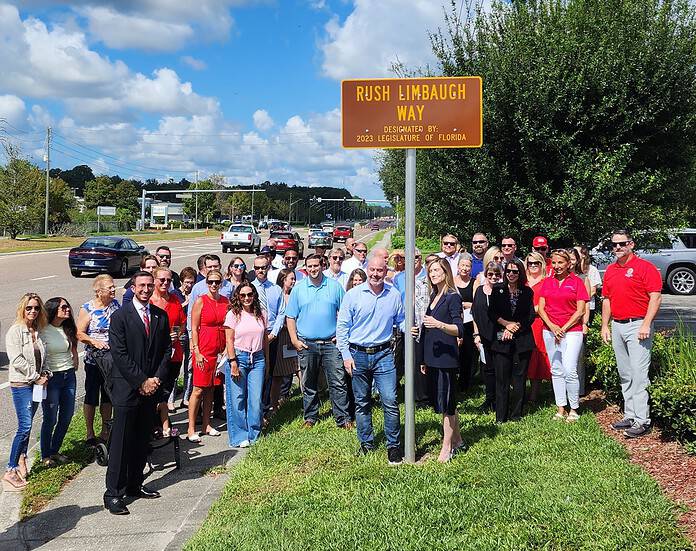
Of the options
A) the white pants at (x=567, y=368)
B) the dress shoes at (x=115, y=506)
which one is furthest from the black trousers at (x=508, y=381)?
the dress shoes at (x=115, y=506)

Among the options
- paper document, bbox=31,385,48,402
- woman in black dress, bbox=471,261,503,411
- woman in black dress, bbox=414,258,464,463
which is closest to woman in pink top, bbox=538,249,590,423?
woman in black dress, bbox=471,261,503,411

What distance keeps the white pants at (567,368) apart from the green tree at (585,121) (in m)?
3.21

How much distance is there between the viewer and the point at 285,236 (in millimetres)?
40156

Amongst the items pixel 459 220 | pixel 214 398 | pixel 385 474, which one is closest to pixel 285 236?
pixel 459 220

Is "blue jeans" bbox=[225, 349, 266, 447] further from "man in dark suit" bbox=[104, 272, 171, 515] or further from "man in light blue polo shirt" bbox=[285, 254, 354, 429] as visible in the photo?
"man in dark suit" bbox=[104, 272, 171, 515]

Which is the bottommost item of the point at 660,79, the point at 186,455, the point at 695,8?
the point at 186,455

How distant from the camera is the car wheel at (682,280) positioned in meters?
18.8

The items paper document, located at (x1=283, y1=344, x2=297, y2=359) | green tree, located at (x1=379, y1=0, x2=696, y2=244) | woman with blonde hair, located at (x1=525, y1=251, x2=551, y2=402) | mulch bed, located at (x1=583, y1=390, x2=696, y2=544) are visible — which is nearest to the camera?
mulch bed, located at (x1=583, y1=390, x2=696, y2=544)

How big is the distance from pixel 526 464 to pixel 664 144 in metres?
6.54

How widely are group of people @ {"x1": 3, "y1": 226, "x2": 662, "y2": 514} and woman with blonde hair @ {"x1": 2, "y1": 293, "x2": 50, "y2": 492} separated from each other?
1cm

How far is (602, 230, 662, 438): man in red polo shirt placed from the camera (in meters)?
6.29

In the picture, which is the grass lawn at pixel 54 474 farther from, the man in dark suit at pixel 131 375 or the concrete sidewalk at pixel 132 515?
the man in dark suit at pixel 131 375

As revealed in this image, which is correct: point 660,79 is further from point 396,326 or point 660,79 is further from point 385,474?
point 385,474

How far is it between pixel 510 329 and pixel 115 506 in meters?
4.00
